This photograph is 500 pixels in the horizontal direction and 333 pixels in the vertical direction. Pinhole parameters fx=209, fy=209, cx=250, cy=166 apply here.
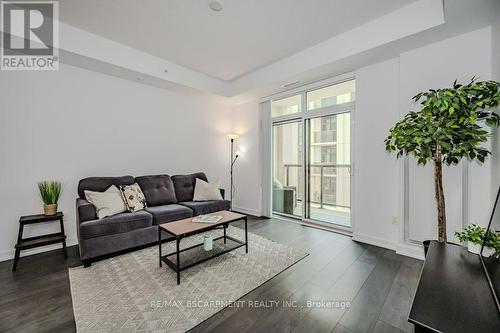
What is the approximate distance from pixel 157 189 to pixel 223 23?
8.95 feet

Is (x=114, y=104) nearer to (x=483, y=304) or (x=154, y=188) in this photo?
(x=154, y=188)

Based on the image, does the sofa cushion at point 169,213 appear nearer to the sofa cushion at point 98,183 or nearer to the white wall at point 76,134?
the sofa cushion at point 98,183

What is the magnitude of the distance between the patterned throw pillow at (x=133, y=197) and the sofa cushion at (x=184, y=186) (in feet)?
2.38

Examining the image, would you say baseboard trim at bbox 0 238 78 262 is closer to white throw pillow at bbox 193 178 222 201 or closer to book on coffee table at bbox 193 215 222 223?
white throw pillow at bbox 193 178 222 201

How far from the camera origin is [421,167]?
2.61 m

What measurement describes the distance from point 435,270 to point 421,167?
1.84 m

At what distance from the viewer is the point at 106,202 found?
2.76 metres

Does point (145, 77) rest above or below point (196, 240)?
above

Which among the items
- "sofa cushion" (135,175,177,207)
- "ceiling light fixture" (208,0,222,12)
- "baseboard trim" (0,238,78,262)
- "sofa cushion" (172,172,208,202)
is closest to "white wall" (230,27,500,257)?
"ceiling light fixture" (208,0,222,12)

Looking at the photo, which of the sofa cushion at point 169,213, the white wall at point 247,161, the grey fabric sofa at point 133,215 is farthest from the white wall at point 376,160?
the sofa cushion at point 169,213

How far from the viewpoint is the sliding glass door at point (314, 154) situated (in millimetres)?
3664

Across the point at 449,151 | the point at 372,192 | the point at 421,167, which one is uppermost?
the point at 449,151

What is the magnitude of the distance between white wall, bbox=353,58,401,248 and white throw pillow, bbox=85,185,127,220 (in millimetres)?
3478

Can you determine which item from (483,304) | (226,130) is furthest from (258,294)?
(226,130)
